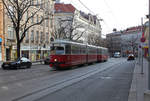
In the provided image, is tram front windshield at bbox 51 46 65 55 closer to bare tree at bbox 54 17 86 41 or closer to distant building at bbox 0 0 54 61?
distant building at bbox 0 0 54 61

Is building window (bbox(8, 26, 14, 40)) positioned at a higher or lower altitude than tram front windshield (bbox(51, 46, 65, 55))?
higher

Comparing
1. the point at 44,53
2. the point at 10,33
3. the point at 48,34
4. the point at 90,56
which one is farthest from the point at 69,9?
the point at 90,56

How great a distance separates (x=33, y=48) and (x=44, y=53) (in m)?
6.09

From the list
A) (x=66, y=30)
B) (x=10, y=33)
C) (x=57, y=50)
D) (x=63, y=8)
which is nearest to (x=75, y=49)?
(x=57, y=50)

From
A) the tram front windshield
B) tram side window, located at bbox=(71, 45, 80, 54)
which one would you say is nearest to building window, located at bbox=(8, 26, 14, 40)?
tram side window, located at bbox=(71, 45, 80, 54)

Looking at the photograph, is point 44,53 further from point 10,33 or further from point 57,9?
point 57,9

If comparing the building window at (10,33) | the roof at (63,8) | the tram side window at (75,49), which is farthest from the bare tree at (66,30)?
the roof at (63,8)

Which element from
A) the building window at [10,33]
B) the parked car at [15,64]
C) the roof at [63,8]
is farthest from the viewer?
the roof at [63,8]

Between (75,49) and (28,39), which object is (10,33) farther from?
(75,49)

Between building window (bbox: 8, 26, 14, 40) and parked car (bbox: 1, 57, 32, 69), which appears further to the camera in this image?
building window (bbox: 8, 26, 14, 40)

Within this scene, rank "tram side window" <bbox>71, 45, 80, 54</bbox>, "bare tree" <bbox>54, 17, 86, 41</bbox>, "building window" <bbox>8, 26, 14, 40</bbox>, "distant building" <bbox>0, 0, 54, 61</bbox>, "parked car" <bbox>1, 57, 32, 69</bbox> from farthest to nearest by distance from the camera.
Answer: "bare tree" <bbox>54, 17, 86, 41</bbox> → "building window" <bbox>8, 26, 14, 40</bbox> → "distant building" <bbox>0, 0, 54, 61</bbox> → "tram side window" <bbox>71, 45, 80, 54</bbox> → "parked car" <bbox>1, 57, 32, 69</bbox>

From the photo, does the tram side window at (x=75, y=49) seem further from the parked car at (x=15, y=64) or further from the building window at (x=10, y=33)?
the building window at (x=10, y=33)

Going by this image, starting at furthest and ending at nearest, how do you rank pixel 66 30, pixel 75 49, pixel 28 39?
1. pixel 66 30
2. pixel 28 39
3. pixel 75 49

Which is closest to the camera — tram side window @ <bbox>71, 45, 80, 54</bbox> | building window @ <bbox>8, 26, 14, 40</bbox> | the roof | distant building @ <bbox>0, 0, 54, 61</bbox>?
tram side window @ <bbox>71, 45, 80, 54</bbox>
